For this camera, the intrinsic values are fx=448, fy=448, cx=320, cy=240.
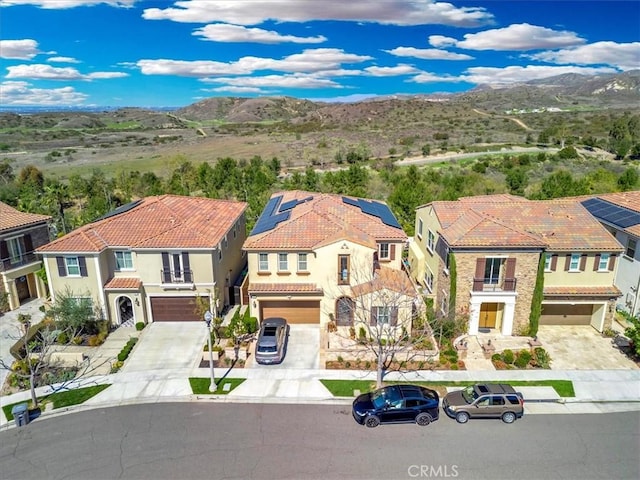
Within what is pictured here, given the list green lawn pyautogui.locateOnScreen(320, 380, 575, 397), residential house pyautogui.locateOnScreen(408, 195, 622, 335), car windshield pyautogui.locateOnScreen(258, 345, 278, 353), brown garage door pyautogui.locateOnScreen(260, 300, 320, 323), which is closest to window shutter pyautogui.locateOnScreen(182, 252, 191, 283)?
brown garage door pyautogui.locateOnScreen(260, 300, 320, 323)

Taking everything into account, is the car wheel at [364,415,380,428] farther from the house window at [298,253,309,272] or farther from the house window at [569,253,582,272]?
the house window at [569,253,582,272]

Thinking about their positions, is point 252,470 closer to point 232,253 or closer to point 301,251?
point 301,251

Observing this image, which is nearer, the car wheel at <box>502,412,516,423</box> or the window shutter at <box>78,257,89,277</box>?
the car wheel at <box>502,412,516,423</box>

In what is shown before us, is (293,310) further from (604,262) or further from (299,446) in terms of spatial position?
(604,262)

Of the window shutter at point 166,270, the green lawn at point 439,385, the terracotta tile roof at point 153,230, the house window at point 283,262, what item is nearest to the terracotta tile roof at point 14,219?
the terracotta tile roof at point 153,230

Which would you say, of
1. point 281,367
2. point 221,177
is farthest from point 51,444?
point 221,177

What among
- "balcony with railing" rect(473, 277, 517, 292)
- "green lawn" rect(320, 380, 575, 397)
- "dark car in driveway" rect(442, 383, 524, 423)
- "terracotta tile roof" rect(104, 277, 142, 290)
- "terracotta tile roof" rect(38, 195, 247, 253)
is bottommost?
"green lawn" rect(320, 380, 575, 397)

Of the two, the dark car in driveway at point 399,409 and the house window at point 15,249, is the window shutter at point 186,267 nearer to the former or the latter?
the house window at point 15,249
